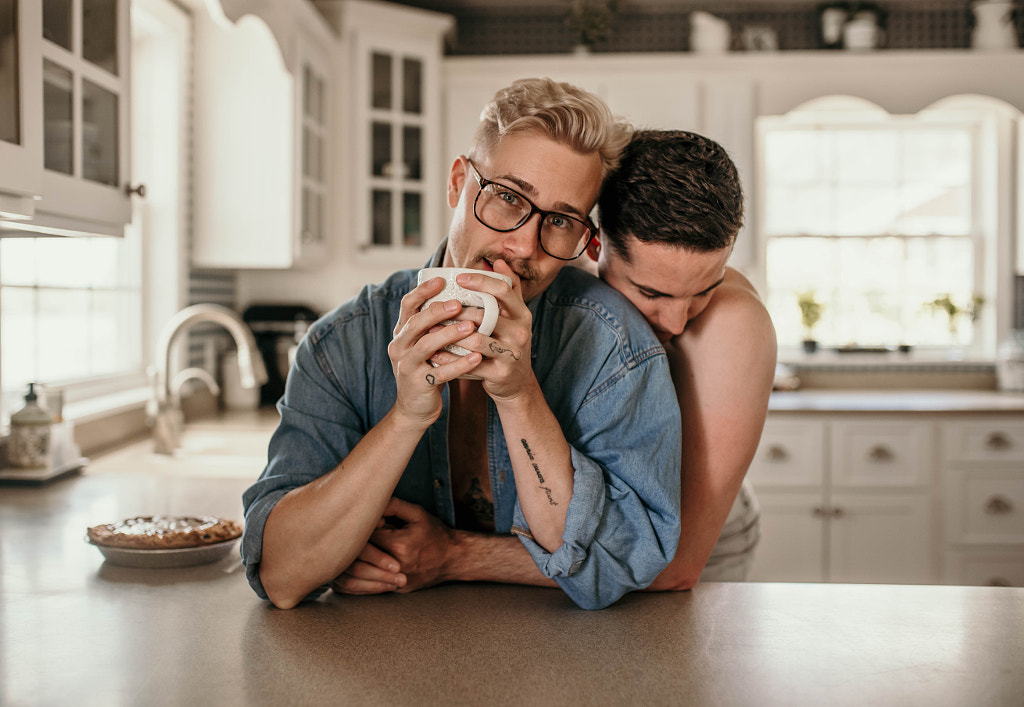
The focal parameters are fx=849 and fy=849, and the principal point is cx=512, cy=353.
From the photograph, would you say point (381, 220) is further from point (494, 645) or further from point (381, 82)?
point (494, 645)

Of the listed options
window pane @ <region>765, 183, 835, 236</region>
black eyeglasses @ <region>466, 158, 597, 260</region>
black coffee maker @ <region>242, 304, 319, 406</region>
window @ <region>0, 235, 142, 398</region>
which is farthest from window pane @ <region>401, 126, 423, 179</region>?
black eyeglasses @ <region>466, 158, 597, 260</region>

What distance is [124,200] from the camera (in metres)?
1.69

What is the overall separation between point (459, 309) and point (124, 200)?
43.2 inches

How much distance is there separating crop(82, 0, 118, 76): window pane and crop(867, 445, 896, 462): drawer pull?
303 cm

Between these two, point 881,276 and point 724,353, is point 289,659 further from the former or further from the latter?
point 881,276

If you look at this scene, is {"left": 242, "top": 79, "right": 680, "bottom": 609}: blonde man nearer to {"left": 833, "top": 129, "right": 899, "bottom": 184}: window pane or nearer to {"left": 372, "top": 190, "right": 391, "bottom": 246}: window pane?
{"left": 372, "top": 190, "right": 391, "bottom": 246}: window pane

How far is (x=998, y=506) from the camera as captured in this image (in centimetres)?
348

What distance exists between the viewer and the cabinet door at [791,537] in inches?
136

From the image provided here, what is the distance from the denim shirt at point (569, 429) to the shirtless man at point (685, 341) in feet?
0.26

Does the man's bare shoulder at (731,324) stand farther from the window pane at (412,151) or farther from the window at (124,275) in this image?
the window pane at (412,151)

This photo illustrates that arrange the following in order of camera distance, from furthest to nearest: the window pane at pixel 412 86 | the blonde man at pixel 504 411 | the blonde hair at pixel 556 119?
the window pane at pixel 412 86, the blonde hair at pixel 556 119, the blonde man at pixel 504 411

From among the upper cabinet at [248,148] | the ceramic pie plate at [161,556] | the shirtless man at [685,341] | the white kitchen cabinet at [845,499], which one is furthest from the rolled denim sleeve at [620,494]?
the white kitchen cabinet at [845,499]

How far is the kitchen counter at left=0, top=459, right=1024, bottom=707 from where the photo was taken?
828 millimetres

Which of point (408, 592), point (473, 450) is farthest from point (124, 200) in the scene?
point (408, 592)
